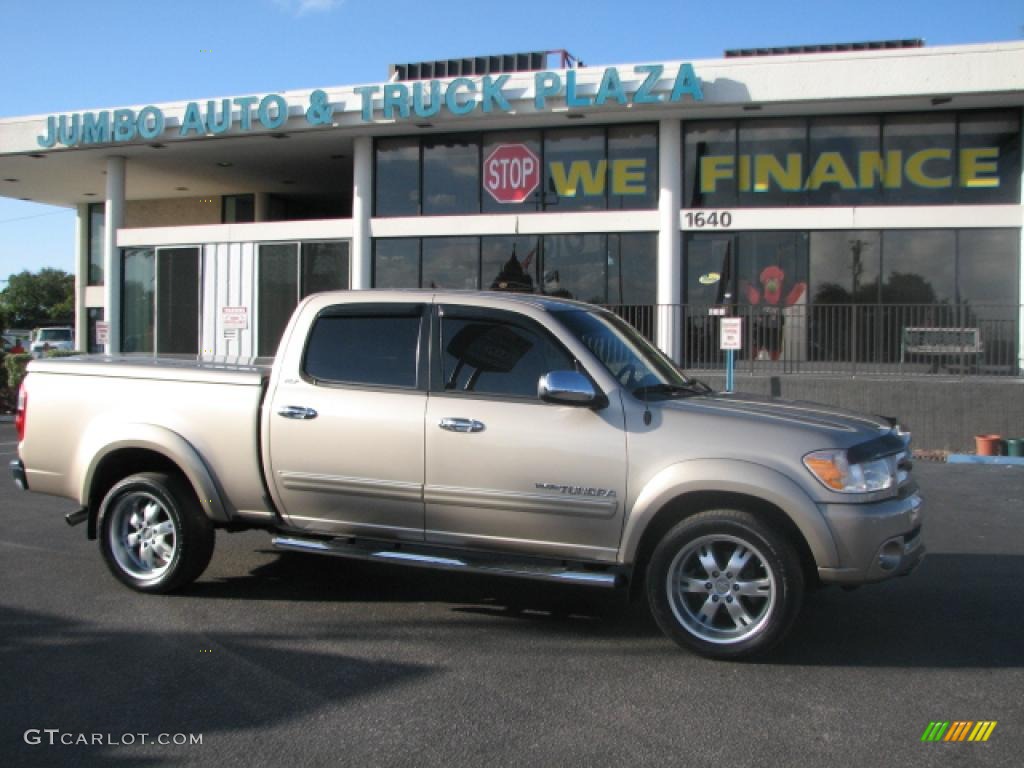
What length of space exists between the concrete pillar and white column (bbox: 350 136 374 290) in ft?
28.5

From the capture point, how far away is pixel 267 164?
2356cm

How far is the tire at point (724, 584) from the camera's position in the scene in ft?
15.7

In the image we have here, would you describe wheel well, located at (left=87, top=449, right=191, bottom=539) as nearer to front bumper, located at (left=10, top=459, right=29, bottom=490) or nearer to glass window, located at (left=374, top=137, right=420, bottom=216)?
front bumper, located at (left=10, top=459, right=29, bottom=490)

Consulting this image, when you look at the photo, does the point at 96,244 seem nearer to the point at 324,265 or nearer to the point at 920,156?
the point at 324,265

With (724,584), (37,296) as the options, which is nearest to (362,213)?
(724,584)

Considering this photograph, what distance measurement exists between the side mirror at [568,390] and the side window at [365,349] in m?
0.97

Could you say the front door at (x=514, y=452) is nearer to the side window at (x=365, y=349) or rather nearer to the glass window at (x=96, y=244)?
the side window at (x=365, y=349)

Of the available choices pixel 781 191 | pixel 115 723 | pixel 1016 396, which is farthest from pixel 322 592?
pixel 781 191

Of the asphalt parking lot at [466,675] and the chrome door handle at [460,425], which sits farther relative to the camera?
the chrome door handle at [460,425]

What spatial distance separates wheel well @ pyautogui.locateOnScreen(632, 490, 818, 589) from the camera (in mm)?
4914

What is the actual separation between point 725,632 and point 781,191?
1472 cm

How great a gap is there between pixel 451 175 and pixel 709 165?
5383 millimetres

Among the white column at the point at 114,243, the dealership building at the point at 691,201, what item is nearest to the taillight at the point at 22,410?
the dealership building at the point at 691,201

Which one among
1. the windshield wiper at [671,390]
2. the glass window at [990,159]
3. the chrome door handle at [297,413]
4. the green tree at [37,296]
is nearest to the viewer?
the windshield wiper at [671,390]
